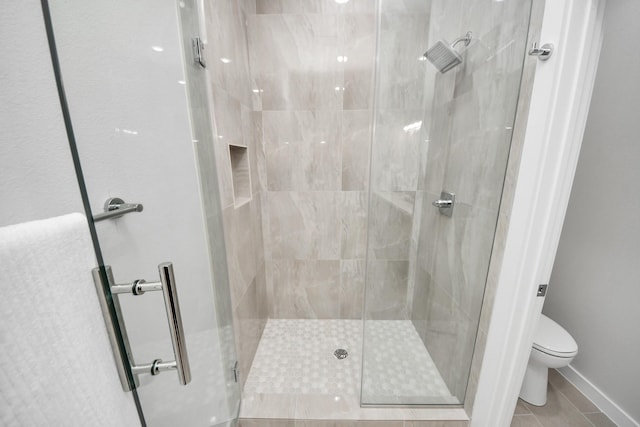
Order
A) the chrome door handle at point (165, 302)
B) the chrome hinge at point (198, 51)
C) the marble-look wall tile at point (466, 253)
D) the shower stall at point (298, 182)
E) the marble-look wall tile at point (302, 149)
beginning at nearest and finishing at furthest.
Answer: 1. the chrome door handle at point (165, 302)
2. the shower stall at point (298, 182)
3. the chrome hinge at point (198, 51)
4. the marble-look wall tile at point (466, 253)
5. the marble-look wall tile at point (302, 149)

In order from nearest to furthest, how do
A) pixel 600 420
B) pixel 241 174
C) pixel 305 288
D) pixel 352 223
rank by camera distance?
pixel 600 420
pixel 241 174
pixel 352 223
pixel 305 288

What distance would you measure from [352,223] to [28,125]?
1.62 m

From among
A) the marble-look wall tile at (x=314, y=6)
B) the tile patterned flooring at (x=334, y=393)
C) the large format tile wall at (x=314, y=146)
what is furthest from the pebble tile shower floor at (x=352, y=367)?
the marble-look wall tile at (x=314, y=6)

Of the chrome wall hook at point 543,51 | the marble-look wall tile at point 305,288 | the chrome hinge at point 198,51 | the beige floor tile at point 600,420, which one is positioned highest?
the chrome hinge at point 198,51

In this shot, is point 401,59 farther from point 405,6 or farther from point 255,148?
point 255,148

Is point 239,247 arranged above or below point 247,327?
above

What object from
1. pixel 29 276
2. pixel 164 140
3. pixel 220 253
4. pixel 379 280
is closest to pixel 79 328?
pixel 29 276

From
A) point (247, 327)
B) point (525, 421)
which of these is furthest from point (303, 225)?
point (525, 421)

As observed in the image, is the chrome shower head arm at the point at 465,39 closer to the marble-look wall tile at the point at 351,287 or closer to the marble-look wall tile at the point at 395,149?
the marble-look wall tile at the point at 395,149

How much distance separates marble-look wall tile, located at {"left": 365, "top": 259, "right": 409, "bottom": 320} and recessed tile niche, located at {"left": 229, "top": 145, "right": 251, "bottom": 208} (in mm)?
948

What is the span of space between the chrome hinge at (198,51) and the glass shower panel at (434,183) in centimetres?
82

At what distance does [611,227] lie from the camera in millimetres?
1292

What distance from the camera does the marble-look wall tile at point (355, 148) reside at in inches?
63.7

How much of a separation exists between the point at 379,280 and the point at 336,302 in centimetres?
66
